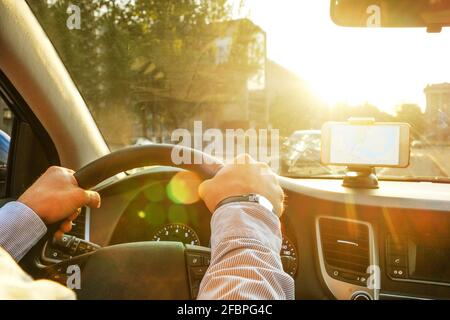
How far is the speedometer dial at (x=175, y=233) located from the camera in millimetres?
2531

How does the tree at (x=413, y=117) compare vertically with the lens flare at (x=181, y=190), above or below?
above

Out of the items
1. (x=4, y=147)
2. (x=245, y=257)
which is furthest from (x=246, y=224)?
(x=4, y=147)

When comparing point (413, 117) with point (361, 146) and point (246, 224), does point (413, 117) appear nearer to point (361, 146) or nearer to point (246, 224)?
point (361, 146)

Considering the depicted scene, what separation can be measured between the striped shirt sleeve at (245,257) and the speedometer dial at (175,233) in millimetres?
1299

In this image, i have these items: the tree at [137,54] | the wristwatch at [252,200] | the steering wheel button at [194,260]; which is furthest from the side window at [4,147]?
the wristwatch at [252,200]

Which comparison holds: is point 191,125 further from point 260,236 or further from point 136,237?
point 260,236

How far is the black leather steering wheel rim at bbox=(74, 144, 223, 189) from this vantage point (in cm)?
165

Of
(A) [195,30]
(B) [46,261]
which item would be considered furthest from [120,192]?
(A) [195,30]

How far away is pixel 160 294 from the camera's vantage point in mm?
1556

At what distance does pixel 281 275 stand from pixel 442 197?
1720 mm

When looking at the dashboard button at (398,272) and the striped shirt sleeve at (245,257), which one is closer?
the striped shirt sleeve at (245,257)

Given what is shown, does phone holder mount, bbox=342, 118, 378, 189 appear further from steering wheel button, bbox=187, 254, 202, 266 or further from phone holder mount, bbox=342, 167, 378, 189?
steering wheel button, bbox=187, 254, 202, 266

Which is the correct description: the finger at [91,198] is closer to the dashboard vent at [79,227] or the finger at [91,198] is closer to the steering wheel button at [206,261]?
the steering wheel button at [206,261]

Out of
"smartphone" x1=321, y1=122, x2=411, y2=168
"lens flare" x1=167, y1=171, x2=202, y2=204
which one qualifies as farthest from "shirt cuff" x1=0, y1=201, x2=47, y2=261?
"smartphone" x1=321, y1=122, x2=411, y2=168
